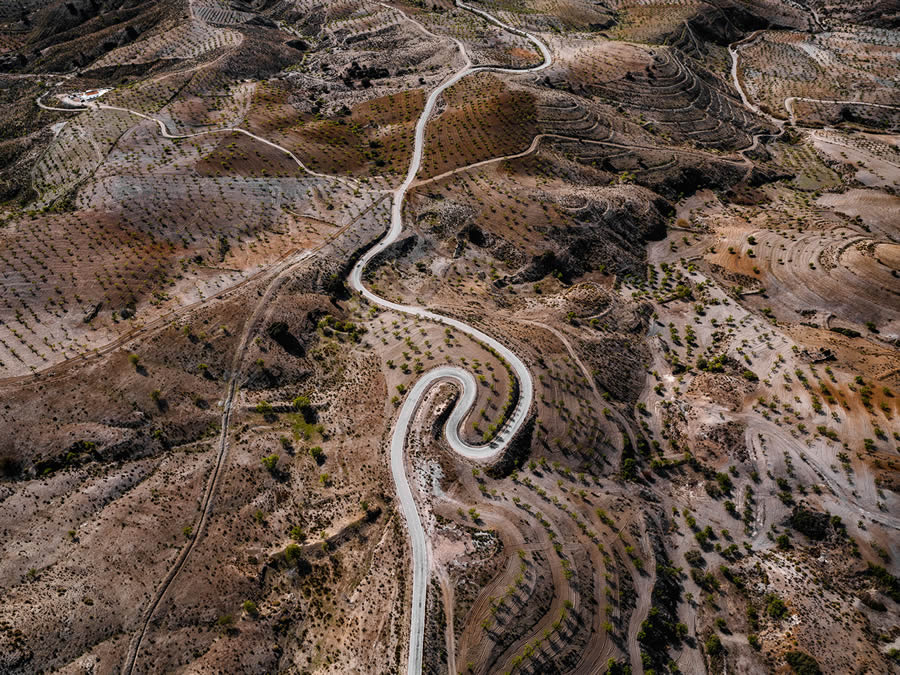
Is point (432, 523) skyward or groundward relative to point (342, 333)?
groundward

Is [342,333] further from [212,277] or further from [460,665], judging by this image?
[460,665]

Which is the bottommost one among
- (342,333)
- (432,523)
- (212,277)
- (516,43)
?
(432,523)

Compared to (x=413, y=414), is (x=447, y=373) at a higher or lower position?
higher

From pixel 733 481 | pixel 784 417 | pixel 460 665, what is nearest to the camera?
pixel 460 665

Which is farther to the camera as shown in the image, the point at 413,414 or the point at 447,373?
the point at 447,373

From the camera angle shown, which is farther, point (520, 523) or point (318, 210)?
point (318, 210)

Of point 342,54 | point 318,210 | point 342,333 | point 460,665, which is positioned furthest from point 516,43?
point 460,665

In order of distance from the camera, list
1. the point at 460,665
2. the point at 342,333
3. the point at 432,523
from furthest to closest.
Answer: the point at 342,333 → the point at 432,523 → the point at 460,665
